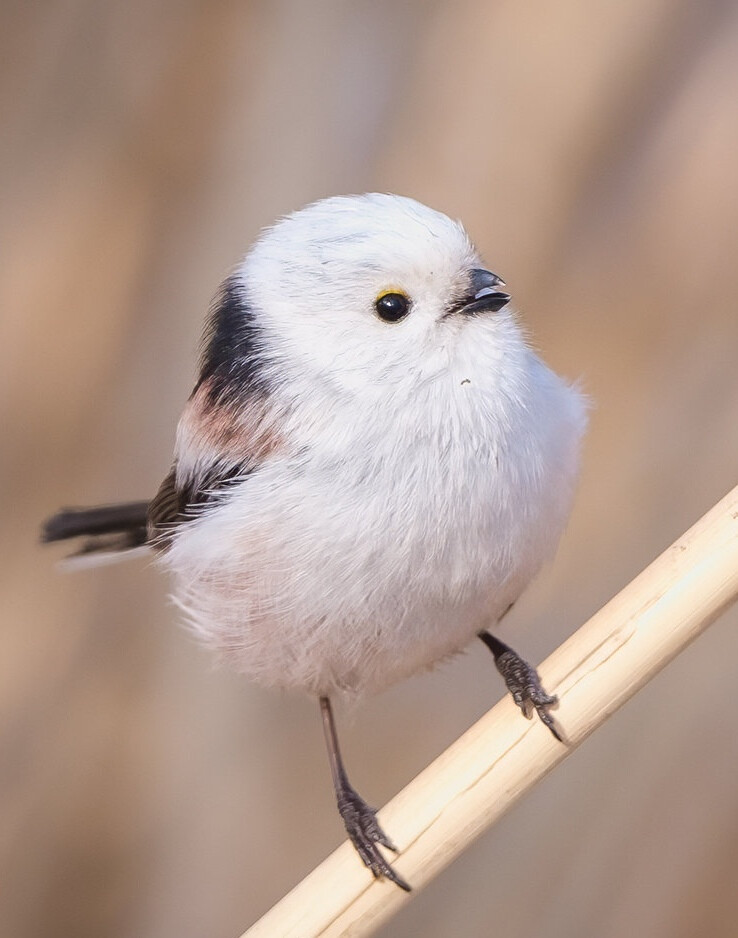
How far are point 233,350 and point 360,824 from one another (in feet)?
1.44

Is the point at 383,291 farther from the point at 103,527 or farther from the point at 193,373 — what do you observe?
the point at 193,373

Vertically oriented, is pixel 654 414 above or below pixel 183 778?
above

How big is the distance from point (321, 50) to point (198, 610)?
856 millimetres

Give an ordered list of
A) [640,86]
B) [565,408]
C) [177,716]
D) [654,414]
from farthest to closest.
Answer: [177,716]
[654,414]
[640,86]
[565,408]

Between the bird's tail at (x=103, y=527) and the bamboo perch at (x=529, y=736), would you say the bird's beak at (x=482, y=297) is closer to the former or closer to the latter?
the bamboo perch at (x=529, y=736)

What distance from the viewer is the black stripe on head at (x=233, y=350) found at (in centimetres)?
96

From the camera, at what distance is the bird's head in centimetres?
87

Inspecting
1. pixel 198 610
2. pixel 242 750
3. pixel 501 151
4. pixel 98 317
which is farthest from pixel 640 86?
pixel 242 750

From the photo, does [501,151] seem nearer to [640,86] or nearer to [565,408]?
[640,86]

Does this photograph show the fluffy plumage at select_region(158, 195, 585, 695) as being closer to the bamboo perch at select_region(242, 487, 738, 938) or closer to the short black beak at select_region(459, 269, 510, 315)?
the short black beak at select_region(459, 269, 510, 315)

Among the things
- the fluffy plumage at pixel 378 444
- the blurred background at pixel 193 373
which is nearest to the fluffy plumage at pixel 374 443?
the fluffy plumage at pixel 378 444

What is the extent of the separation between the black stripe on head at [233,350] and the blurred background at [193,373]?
563 millimetres

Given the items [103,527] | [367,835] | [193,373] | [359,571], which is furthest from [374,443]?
[193,373]

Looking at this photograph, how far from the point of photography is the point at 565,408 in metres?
1.00
